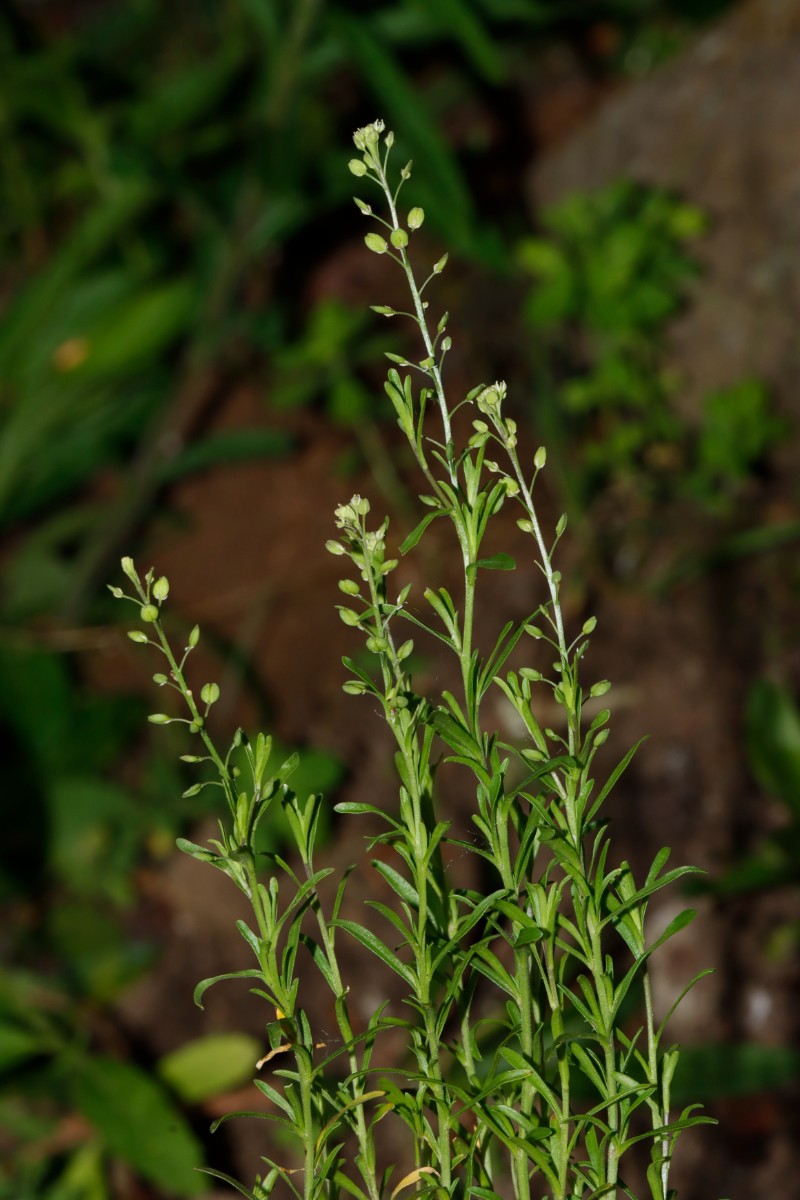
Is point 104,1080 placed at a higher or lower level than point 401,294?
lower

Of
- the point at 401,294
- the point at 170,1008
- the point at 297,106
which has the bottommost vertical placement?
the point at 170,1008

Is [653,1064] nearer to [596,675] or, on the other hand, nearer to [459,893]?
[459,893]

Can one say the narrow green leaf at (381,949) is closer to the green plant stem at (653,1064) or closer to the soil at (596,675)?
the green plant stem at (653,1064)

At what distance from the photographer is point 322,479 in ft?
9.53

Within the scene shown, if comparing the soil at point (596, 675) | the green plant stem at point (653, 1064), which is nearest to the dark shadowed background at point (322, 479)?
the soil at point (596, 675)

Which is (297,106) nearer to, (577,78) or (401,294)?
(401,294)

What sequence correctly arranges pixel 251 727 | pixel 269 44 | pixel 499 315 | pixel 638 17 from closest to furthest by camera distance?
pixel 269 44 < pixel 251 727 < pixel 499 315 < pixel 638 17

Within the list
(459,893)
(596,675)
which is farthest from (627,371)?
(459,893)

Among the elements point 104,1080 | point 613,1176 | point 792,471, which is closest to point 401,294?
point 792,471

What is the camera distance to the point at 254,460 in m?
2.99

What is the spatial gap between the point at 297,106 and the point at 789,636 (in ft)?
4.12

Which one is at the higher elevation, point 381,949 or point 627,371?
point 627,371

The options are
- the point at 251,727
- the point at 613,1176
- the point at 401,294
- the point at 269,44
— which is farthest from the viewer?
the point at 401,294

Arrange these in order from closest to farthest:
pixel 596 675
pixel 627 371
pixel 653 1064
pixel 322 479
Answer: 1. pixel 653 1064
2. pixel 596 675
3. pixel 627 371
4. pixel 322 479
